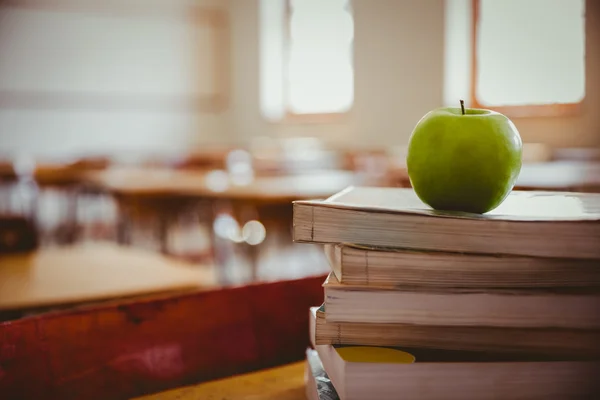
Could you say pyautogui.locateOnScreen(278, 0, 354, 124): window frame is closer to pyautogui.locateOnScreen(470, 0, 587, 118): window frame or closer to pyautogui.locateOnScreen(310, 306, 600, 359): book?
pyautogui.locateOnScreen(470, 0, 587, 118): window frame

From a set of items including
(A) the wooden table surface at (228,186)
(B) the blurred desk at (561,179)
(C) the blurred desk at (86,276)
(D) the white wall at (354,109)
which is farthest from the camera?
(D) the white wall at (354,109)

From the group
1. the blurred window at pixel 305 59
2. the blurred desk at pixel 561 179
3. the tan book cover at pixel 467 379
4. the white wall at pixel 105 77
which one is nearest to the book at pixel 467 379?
the tan book cover at pixel 467 379

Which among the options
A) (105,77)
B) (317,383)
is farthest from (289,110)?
(317,383)

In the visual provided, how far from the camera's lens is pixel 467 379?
509mm

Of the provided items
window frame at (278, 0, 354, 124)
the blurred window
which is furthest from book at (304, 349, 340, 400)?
window frame at (278, 0, 354, 124)

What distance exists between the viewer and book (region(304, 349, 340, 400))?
1.85 feet

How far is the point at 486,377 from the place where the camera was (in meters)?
0.51

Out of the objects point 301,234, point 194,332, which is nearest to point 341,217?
point 301,234

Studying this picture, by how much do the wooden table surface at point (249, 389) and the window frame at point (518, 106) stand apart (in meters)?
5.21

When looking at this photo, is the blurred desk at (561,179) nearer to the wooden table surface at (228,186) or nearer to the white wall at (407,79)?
the wooden table surface at (228,186)

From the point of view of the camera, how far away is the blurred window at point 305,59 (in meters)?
7.59

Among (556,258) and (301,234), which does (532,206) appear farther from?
(301,234)

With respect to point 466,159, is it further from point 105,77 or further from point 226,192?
point 105,77

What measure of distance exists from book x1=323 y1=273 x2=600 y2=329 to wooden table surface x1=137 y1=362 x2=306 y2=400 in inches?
7.4
